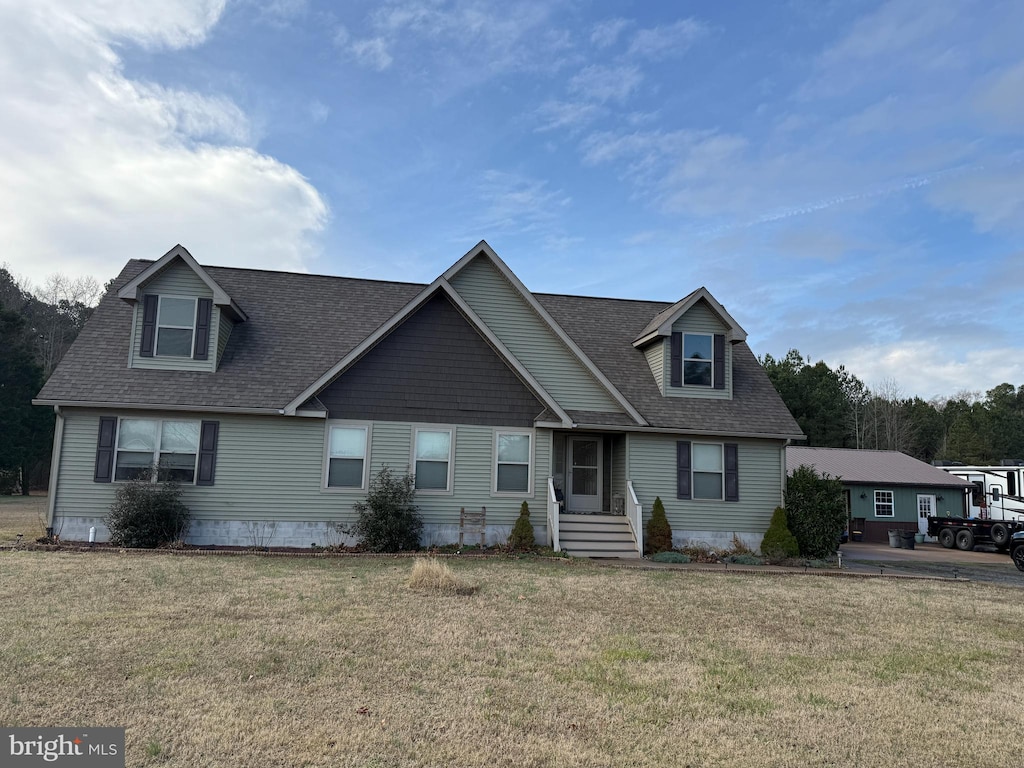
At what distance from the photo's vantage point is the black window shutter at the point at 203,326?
16.3m

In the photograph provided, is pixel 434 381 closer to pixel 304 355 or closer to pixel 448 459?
pixel 448 459

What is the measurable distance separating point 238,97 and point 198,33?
4.83 feet

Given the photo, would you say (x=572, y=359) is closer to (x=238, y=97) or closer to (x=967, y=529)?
(x=238, y=97)

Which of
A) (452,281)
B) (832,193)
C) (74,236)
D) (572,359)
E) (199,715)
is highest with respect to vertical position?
(832,193)

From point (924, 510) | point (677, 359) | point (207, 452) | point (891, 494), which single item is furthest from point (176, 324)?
point (924, 510)

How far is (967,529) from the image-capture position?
1046 inches

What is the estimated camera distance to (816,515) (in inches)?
686

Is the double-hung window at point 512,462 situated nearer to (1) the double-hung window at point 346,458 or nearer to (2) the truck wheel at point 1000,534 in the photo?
(1) the double-hung window at point 346,458

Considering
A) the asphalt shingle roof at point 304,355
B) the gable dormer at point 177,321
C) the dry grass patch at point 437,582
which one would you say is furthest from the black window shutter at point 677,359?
the gable dormer at point 177,321

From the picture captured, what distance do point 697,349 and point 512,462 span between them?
625 centimetres

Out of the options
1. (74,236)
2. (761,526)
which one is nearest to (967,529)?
(761,526)

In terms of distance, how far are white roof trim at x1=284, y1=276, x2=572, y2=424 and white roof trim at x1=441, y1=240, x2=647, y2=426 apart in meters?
0.70

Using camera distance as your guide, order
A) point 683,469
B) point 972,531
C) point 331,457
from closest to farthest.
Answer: point 331,457 → point 683,469 → point 972,531

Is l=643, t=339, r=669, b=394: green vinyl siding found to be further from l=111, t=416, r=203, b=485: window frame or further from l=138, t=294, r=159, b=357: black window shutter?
l=138, t=294, r=159, b=357: black window shutter
